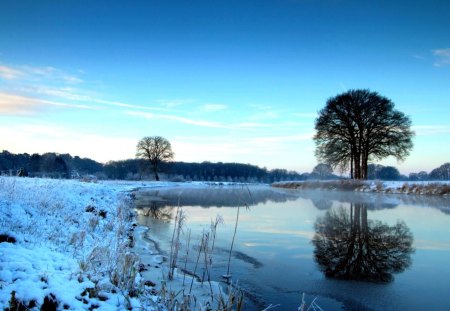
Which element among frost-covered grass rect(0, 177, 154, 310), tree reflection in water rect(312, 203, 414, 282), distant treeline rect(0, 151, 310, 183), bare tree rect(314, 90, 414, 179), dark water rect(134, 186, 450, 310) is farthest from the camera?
distant treeline rect(0, 151, 310, 183)

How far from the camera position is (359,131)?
29.3 metres

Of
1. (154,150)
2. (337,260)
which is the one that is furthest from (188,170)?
(337,260)

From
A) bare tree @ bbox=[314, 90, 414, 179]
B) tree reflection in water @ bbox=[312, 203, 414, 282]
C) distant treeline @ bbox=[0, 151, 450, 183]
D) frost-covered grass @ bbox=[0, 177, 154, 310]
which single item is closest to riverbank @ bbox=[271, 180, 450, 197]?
bare tree @ bbox=[314, 90, 414, 179]

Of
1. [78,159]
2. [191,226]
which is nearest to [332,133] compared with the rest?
[191,226]

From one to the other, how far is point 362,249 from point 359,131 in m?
24.1

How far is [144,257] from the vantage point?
6516 millimetres

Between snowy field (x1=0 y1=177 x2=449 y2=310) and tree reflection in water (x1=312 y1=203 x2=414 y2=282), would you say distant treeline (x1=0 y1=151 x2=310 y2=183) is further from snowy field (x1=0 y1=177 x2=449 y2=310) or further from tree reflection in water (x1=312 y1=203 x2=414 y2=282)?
snowy field (x1=0 y1=177 x2=449 y2=310)

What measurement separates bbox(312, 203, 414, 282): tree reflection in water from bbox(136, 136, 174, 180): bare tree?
57396mm

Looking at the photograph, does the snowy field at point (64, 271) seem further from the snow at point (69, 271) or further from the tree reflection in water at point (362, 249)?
the tree reflection in water at point (362, 249)

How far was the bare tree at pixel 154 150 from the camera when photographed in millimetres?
65562

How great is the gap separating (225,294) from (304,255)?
2.53m

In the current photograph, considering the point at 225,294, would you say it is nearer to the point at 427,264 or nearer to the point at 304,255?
the point at 304,255

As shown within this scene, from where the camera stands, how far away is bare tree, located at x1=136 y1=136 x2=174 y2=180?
6556 centimetres

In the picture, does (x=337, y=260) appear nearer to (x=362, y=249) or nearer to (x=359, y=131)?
(x=362, y=249)
